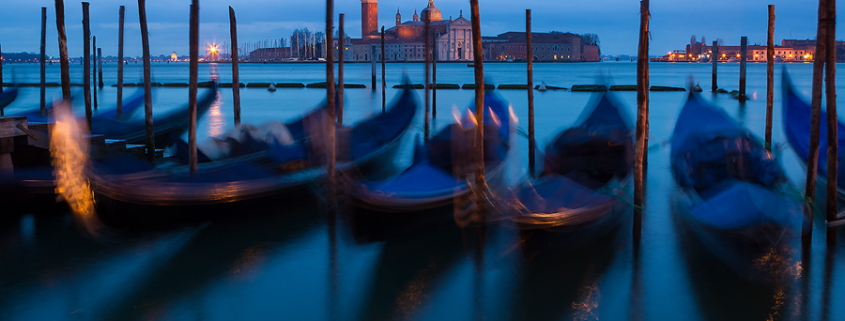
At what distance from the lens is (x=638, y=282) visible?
3.38 meters

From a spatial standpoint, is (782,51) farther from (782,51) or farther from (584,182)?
(584,182)

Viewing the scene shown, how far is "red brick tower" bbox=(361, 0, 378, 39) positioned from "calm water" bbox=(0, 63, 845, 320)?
66716mm

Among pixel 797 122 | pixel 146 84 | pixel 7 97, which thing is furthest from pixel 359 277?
pixel 7 97

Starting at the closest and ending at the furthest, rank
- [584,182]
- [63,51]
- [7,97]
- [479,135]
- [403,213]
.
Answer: [403,213], [479,135], [584,182], [63,51], [7,97]

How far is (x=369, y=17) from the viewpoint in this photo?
234 feet

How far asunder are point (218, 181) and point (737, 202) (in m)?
2.87

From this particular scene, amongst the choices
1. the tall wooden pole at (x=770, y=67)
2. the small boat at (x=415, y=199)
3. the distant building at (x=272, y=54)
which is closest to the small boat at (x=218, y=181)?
the small boat at (x=415, y=199)

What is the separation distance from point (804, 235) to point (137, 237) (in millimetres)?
3715

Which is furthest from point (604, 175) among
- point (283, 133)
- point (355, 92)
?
point (355, 92)

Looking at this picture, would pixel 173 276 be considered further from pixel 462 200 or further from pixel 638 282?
pixel 638 282

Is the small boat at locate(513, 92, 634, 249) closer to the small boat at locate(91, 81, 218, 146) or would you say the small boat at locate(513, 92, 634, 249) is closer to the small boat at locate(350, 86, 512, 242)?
the small boat at locate(350, 86, 512, 242)

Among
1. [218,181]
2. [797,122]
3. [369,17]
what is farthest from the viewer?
[369,17]

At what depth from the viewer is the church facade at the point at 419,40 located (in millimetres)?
64875

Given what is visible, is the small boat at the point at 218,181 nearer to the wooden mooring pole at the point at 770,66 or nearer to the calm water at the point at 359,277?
the calm water at the point at 359,277
